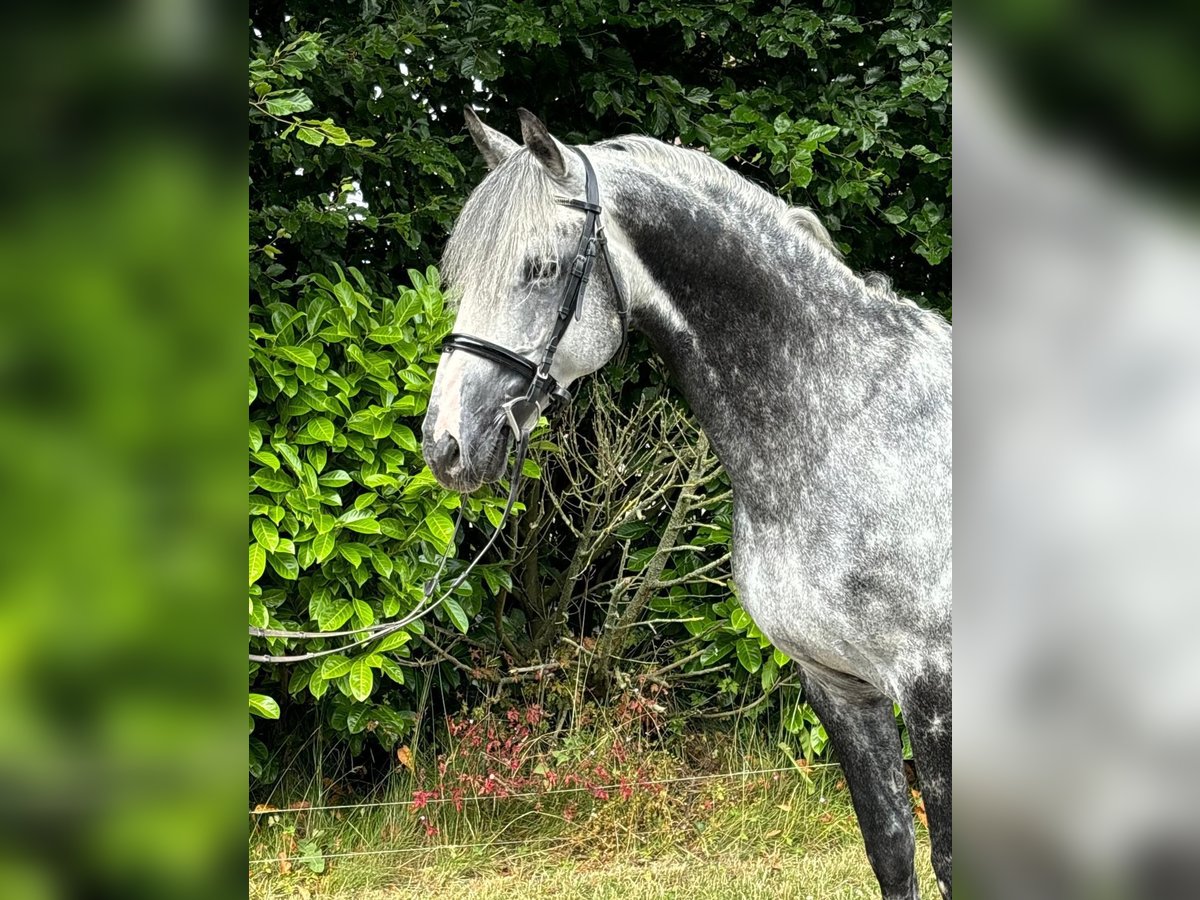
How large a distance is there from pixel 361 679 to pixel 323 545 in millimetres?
424

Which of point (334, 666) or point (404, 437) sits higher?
point (404, 437)

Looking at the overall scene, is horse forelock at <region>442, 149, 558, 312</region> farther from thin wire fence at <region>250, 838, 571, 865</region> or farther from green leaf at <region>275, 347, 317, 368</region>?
thin wire fence at <region>250, 838, 571, 865</region>

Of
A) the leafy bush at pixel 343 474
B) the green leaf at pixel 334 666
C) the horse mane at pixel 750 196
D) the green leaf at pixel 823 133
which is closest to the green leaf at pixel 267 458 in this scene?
the leafy bush at pixel 343 474

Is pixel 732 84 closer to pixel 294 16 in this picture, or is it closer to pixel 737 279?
pixel 294 16

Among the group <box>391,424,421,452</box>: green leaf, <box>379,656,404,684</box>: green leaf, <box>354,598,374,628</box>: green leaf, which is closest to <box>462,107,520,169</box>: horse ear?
<box>391,424,421,452</box>: green leaf

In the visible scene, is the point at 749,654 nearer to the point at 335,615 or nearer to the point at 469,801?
the point at 469,801

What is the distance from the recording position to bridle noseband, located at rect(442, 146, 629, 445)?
197 centimetres

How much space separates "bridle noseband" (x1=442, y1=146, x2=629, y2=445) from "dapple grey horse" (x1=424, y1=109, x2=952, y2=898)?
14 mm

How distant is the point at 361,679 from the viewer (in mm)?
3148

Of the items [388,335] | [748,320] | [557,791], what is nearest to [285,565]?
[388,335]

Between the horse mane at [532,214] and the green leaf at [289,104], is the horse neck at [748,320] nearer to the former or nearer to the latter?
the horse mane at [532,214]

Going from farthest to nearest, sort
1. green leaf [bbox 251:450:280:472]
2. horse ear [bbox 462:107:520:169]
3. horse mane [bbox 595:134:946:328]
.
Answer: green leaf [bbox 251:450:280:472] < horse ear [bbox 462:107:520:169] < horse mane [bbox 595:134:946:328]
